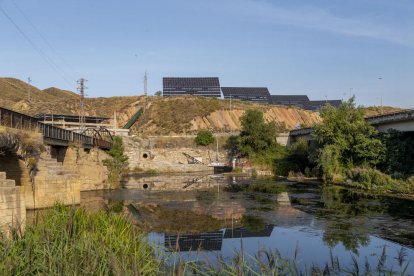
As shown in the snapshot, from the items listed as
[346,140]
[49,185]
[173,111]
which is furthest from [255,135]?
[49,185]

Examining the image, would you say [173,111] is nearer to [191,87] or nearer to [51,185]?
[191,87]

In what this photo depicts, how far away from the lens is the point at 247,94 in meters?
125

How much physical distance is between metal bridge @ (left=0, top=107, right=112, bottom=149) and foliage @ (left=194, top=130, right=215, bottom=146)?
30869 millimetres

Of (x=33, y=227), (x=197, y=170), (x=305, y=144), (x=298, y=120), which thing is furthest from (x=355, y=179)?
(x=298, y=120)

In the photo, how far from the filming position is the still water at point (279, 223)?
16.6 meters

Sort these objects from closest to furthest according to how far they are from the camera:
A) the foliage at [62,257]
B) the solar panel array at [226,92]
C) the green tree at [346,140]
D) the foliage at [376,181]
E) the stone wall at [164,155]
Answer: the foliage at [62,257] → the foliage at [376,181] → the green tree at [346,140] → the stone wall at [164,155] → the solar panel array at [226,92]

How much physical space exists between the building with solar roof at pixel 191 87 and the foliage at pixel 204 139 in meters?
34.1

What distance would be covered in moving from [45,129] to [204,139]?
1915 inches

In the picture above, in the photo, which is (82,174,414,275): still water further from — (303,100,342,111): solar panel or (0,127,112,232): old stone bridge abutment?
(303,100,342,111): solar panel

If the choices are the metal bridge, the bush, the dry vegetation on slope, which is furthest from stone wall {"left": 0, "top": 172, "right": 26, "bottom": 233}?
the dry vegetation on slope

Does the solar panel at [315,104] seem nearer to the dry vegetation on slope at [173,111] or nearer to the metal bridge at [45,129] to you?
the dry vegetation on slope at [173,111]

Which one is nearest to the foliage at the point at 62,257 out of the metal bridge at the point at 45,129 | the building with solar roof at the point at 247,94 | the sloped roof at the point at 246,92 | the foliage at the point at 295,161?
the metal bridge at the point at 45,129

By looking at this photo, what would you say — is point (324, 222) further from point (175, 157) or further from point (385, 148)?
point (175, 157)

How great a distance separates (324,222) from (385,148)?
76.1 ft
